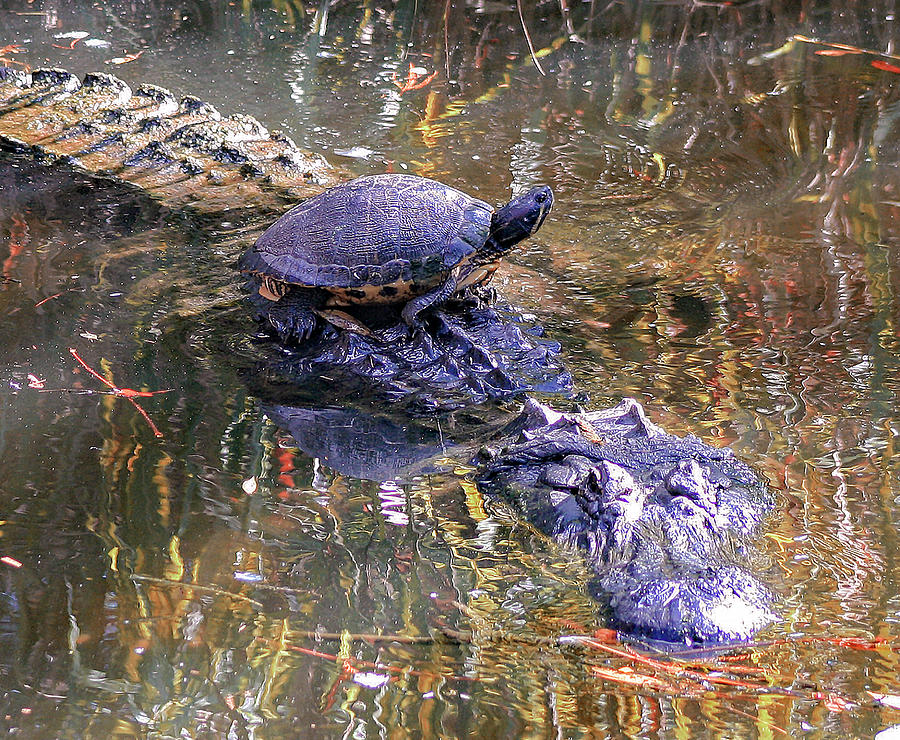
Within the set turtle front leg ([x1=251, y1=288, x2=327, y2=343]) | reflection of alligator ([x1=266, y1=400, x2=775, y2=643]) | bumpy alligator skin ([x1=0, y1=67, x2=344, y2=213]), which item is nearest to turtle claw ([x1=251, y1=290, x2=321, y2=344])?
turtle front leg ([x1=251, y1=288, x2=327, y2=343])

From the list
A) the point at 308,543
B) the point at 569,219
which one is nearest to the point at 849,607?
the point at 308,543

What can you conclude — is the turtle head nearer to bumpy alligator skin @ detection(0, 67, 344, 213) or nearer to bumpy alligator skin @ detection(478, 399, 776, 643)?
bumpy alligator skin @ detection(478, 399, 776, 643)

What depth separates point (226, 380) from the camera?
451 centimetres

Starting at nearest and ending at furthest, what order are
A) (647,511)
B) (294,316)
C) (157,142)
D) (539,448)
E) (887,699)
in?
(887,699) < (647,511) < (539,448) < (294,316) < (157,142)

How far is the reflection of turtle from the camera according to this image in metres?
4.59

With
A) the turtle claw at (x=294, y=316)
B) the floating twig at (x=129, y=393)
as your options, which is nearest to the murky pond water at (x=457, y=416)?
the floating twig at (x=129, y=393)

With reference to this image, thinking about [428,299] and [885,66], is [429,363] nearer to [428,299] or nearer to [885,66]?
[428,299]

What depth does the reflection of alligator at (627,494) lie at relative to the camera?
2805 millimetres

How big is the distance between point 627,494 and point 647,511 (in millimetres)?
93

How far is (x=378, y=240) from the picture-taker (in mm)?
4609

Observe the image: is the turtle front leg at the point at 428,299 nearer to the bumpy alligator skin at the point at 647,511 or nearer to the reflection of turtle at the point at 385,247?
the reflection of turtle at the point at 385,247

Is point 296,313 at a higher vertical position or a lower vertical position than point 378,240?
lower

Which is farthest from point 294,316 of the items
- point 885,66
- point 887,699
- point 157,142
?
point 885,66

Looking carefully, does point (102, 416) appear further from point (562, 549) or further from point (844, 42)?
point (844, 42)
